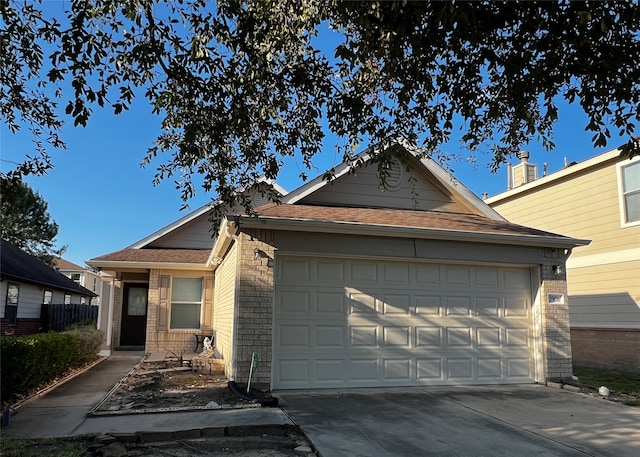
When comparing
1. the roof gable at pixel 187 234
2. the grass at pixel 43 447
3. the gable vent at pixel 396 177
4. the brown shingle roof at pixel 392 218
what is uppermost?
the gable vent at pixel 396 177

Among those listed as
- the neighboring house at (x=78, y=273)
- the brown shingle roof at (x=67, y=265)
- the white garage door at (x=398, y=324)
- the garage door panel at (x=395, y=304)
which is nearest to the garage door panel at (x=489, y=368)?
the white garage door at (x=398, y=324)

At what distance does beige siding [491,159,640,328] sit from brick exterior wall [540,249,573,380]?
376cm

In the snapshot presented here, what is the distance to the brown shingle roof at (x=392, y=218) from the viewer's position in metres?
9.33

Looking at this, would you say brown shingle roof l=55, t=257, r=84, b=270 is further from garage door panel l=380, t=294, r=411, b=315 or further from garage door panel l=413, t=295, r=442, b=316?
garage door panel l=413, t=295, r=442, b=316

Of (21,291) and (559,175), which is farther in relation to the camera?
(21,291)

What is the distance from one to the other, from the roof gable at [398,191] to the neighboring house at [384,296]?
51 millimetres

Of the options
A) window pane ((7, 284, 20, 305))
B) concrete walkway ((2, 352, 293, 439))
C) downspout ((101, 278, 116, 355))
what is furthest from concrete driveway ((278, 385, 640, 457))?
window pane ((7, 284, 20, 305))

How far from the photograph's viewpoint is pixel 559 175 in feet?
49.0

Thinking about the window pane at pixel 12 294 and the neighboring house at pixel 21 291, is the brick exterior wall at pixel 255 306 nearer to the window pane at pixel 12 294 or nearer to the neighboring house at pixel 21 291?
the neighboring house at pixel 21 291

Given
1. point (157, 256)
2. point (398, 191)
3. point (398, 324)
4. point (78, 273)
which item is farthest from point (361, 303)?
point (78, 273)

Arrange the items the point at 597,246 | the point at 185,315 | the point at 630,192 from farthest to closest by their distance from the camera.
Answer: the point at 185,315
the point at 597,246
the point at 630,192

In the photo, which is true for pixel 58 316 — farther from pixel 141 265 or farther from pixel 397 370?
pixel 397 370

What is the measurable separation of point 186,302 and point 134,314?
11.5 feet

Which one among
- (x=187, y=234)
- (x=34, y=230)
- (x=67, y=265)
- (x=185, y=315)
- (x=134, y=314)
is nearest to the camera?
(x=185, y=315)
